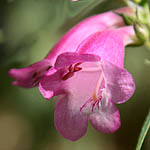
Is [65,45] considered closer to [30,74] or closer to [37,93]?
[30,74]

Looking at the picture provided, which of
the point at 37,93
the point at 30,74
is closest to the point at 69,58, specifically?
the point at 30,74

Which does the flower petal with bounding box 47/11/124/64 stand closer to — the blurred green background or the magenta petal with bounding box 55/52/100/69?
the magenta petal with bounding box 55/52/100/69

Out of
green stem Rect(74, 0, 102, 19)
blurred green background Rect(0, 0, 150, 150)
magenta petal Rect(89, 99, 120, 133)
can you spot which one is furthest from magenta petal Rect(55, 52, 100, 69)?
blurred green background Rect(0, 0, 150, 150)

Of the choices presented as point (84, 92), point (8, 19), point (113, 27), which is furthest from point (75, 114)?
point (8, 19)

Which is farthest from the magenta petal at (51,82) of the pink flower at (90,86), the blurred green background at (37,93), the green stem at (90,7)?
the blurred green background at (37,93)

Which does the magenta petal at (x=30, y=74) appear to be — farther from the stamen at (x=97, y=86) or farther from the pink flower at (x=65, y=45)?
the stamen at (x=97, y=86)
